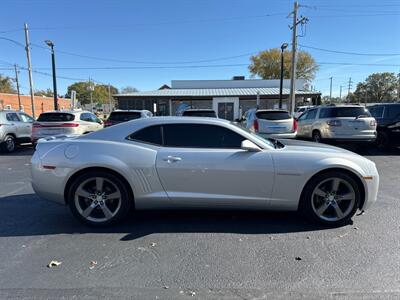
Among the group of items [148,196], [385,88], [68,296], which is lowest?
[68,296]

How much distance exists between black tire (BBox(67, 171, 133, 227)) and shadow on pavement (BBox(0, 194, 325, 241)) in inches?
4.2

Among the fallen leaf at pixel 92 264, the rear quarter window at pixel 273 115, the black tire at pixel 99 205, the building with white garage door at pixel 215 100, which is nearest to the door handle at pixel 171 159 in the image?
the black tire at pixel 99 205

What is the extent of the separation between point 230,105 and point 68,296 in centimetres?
3128

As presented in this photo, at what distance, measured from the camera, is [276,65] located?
6344 cm

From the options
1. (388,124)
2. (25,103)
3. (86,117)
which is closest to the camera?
(388,124)

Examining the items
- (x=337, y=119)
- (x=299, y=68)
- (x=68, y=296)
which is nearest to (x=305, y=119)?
(x=337, y=119)

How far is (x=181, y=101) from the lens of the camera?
34.4 meters

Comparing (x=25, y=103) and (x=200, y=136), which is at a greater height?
(x=25, y=103)

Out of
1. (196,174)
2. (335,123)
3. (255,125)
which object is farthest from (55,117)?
(335,123)

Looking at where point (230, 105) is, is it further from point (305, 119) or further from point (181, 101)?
point (305, 119)

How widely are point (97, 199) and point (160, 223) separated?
3.03 feet

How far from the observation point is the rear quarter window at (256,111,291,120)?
1088 centimetres

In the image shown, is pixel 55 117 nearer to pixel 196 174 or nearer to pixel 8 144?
pixel 8 144

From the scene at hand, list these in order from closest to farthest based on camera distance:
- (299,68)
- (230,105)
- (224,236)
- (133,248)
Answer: (133,248)
(224,236)
(230,105)
(299,68)
